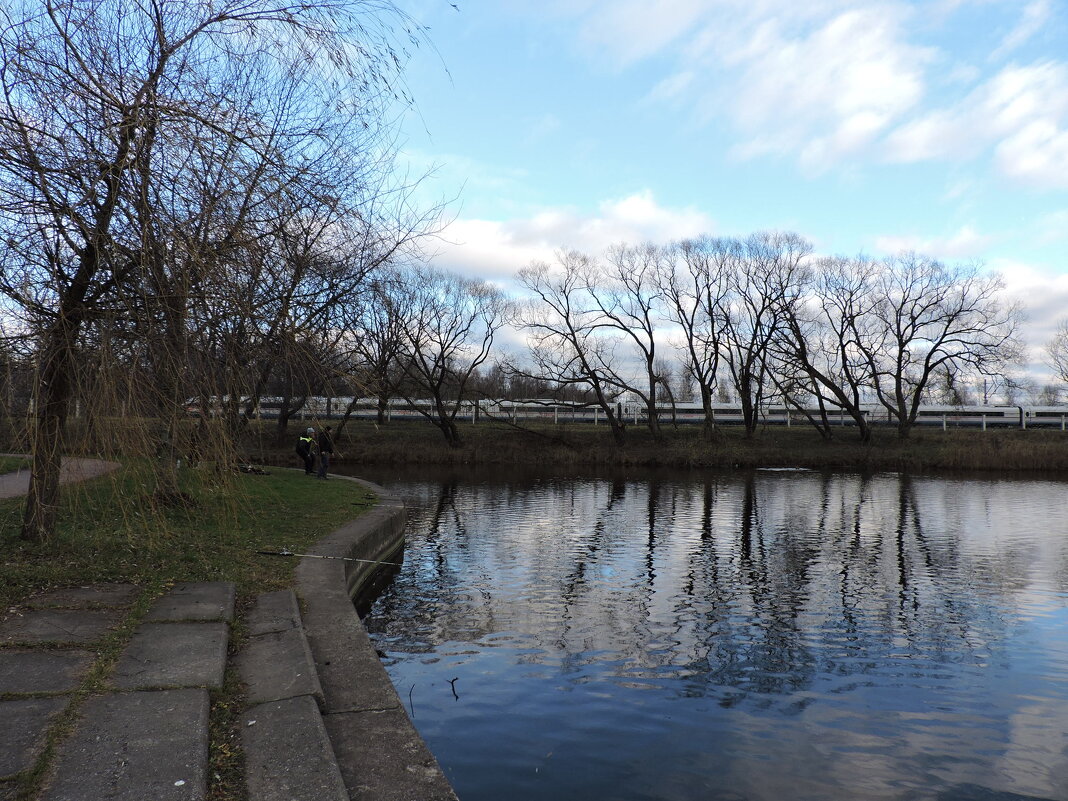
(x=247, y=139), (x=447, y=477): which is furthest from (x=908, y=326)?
(x=247, y=139)

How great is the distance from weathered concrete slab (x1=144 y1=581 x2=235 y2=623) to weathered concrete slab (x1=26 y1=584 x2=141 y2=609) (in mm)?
293

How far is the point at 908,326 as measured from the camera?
46.6 metres

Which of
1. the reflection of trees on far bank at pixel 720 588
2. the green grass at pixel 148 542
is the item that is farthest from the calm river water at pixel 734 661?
the green grass at pixel 148 542

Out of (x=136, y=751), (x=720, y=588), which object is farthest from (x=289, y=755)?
(x=720, y=588)

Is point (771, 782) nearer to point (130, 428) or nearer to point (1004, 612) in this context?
point (130, 428)

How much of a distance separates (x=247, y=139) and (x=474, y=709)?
182 inches

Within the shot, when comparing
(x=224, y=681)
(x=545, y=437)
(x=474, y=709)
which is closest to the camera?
(x=224, y=681)

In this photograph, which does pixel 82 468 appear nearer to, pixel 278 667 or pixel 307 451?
pixel 278 667

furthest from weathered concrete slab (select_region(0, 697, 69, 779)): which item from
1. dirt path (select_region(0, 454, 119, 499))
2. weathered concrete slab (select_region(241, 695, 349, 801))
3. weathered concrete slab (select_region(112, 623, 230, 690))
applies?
dirt path (select_region(0, 454, 119, 499))

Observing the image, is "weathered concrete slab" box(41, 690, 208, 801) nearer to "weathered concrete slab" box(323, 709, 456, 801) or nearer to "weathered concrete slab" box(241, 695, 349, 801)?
"weathered concrete slab" box(241, 695, 349, 801)

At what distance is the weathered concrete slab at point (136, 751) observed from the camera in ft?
11.6

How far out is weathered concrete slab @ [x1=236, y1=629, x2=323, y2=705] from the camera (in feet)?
16.3

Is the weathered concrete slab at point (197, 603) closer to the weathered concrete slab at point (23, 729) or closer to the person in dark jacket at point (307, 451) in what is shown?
the weathered concrete slab at point (23, 729)

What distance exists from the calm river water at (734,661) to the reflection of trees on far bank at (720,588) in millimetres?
43
